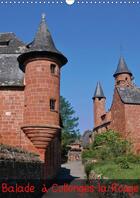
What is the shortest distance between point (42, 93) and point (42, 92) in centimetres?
6

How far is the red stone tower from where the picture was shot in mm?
19000

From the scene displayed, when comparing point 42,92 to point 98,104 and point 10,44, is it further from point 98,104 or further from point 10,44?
point 98,104

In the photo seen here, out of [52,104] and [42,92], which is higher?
[42,92]

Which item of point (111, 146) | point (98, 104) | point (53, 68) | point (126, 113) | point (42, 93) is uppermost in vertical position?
point (98, 104)

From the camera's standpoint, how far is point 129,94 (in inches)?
1789

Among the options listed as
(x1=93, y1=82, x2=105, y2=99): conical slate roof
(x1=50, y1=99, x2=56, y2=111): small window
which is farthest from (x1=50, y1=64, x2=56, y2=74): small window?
(x1=93, y1=82, x2=105, y2=99): conical slate roof

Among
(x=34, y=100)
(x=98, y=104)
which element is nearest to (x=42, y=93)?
(x=34, y=100)

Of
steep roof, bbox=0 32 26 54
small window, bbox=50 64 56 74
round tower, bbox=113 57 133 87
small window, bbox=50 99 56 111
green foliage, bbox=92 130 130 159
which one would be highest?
round tower, bbox=113 57 133 87

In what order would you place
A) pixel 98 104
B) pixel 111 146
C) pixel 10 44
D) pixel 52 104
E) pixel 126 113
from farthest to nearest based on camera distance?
pixel 98 104 → pixel 126 113 → pixel 111 146 → pixel 10 44 → pixel 52 104

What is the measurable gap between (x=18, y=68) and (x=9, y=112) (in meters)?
3.53

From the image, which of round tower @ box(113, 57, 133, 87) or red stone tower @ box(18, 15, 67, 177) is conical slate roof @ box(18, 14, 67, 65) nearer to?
red stone tower @ box(18, 15, 67, 177)

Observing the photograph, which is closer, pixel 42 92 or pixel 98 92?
pixel 42 92

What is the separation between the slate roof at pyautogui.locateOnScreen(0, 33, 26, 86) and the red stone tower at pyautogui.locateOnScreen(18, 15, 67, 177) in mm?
1387

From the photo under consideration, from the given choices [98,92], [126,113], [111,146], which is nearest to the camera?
[111,146]
